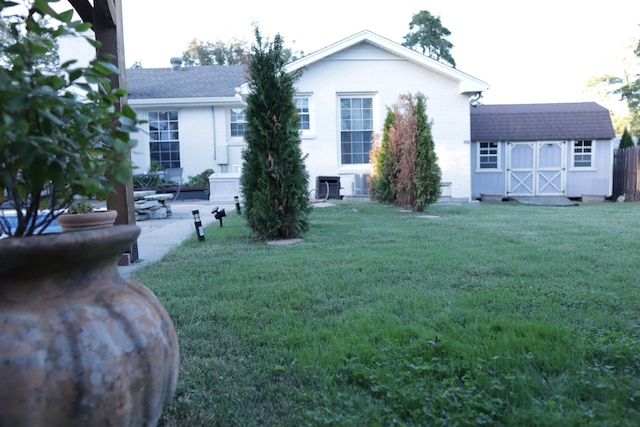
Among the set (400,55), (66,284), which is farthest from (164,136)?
(66,284)

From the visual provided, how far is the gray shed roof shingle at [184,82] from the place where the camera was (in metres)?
18.7

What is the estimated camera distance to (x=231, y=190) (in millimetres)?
16312

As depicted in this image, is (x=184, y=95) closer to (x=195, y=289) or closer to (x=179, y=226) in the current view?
(x=179, y=226)

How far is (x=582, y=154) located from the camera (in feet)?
60.3

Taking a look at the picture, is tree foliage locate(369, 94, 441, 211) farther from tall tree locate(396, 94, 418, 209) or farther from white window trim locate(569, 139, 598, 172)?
white window trim locate(569, 139, 598, 172)

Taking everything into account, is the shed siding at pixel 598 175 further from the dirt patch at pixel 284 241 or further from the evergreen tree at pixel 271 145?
the dirt patch at pixel 284 241

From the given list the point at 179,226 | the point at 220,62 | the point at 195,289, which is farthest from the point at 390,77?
the point at 220,62

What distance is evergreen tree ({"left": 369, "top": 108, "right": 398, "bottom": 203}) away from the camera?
13156 mm

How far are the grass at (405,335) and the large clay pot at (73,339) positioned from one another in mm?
702

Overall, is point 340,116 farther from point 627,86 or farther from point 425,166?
point 627,86

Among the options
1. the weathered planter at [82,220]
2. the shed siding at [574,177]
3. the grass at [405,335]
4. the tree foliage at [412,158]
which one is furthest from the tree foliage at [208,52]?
the weathered planter at [82,220]

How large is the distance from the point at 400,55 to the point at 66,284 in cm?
1592

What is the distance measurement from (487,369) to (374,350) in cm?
62

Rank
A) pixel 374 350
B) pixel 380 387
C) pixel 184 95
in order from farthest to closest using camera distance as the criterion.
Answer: pixel 184 95, pixel 374 350, pixel 380 387
